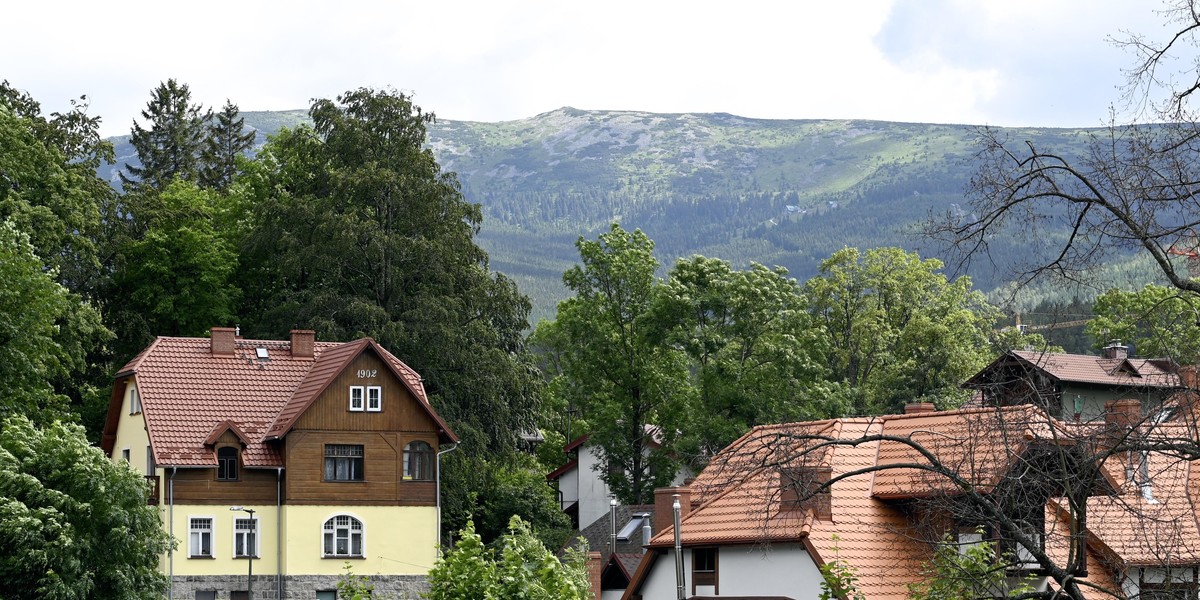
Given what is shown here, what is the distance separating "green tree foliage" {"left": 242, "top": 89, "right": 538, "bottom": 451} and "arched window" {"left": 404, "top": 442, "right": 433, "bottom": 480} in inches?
153

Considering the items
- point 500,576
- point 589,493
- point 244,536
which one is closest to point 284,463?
point 244,536

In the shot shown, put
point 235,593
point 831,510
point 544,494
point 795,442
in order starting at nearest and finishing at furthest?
point 795,442 < point 831,510 < point 235,593 < point 544,494

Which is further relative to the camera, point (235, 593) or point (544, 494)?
point (544, 494)

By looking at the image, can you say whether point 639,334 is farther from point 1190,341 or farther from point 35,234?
point 1190,341

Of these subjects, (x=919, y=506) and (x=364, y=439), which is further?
(x=364, y=439)

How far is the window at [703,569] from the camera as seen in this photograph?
141 ft

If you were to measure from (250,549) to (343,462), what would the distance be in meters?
4.56

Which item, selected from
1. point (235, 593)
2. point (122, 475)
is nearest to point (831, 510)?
point (122, 475)

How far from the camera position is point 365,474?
192 feet

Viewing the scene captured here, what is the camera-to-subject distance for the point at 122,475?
44156mm

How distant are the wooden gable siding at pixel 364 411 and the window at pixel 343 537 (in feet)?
10.1

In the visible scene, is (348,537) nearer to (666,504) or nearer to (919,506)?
(666,504)

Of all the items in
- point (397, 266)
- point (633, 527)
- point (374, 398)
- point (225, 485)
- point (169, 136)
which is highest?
point (169, 136)

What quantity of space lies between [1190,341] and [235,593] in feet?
142
